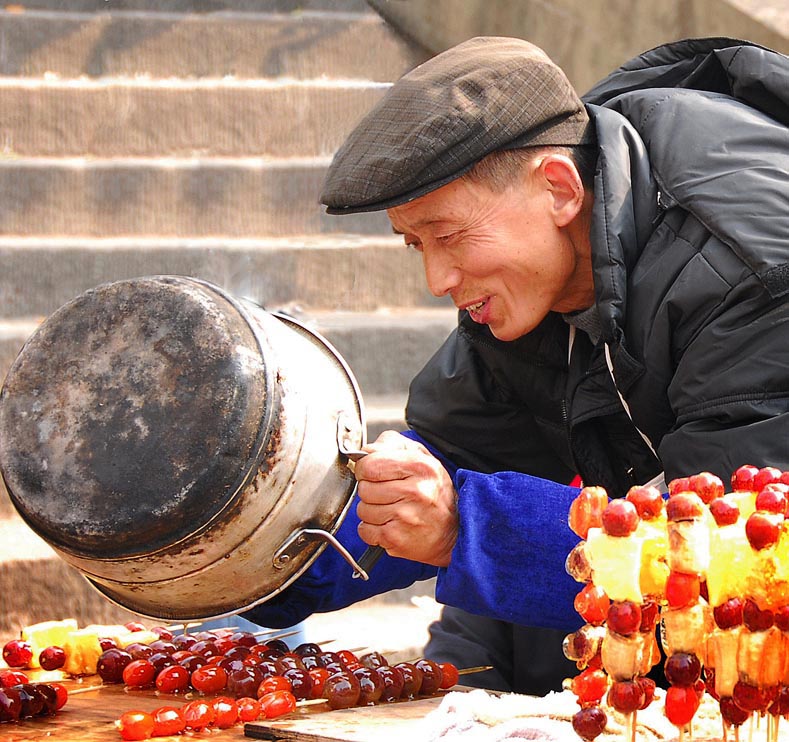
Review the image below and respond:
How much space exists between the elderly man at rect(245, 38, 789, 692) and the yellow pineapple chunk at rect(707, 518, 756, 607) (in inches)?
25.2

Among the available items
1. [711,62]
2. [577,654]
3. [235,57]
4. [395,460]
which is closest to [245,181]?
[235,57]

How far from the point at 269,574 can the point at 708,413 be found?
0.81 m

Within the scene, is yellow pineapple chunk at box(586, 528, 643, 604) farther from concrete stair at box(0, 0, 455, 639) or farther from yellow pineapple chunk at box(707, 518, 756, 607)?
concrete stair at box(0, 0, 455, 639)

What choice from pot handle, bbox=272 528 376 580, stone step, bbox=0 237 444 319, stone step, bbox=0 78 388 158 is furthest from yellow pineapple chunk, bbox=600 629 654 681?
stone step, bbox=0 78 388 158

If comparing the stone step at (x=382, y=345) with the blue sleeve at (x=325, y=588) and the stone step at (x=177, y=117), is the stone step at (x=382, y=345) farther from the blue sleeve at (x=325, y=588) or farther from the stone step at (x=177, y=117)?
the blue sleeve at (x=325, y=588)

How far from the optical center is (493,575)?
87.0 inches

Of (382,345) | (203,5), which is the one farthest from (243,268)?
(203,5)

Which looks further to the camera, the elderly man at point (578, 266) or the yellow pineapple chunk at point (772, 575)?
the elderly man at point (578, 266)

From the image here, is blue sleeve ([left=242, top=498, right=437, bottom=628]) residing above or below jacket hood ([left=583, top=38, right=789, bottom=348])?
below

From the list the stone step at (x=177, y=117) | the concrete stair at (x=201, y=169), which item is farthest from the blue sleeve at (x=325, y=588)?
the stone step at (x=177, y=117)

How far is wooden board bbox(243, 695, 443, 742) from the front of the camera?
177 centimetres

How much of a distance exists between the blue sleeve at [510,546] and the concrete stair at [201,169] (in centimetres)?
218

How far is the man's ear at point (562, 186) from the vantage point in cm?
243

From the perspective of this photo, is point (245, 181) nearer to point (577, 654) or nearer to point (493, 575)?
point (493, 575)
